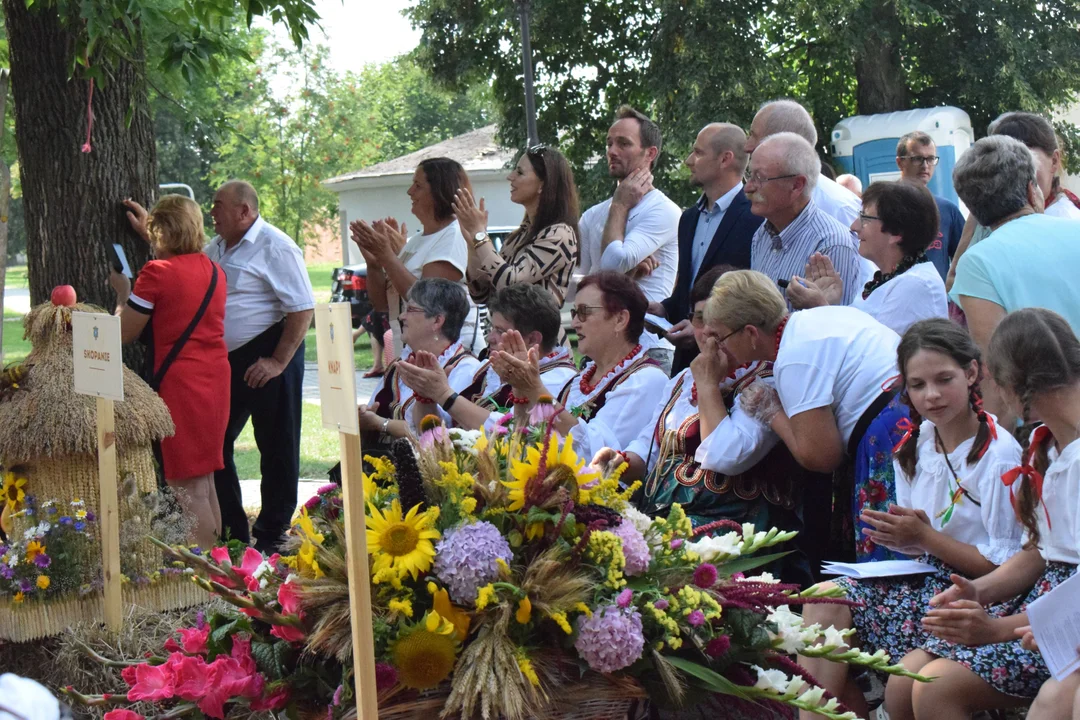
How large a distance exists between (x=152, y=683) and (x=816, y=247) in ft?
9.89

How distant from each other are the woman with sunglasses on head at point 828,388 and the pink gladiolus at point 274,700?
1804 millimetres

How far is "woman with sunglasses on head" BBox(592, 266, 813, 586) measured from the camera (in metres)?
3.59

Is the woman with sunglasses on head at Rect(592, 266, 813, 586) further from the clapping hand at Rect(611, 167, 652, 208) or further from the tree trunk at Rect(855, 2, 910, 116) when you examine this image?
the tree trunk at Rect(855, 2, 910, 116)

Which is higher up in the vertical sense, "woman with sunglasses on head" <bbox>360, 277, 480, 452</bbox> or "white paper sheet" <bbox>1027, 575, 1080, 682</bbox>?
"woman with sunglasses on head" <bbox>360, 277, 480, 452</bbox>

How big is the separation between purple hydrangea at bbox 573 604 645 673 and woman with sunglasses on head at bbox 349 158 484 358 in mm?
3476

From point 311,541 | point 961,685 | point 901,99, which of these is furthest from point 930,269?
point 901,99

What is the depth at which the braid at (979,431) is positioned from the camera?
10.3 ft

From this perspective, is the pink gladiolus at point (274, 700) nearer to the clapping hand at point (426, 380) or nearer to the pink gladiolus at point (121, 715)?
the pink gladiolus at point (121, 715)

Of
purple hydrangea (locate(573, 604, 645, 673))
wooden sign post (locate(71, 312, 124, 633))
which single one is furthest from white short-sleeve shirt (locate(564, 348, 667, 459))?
purple hydrangea (locate(573, 604, 645, 673))

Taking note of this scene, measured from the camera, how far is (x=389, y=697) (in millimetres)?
2191

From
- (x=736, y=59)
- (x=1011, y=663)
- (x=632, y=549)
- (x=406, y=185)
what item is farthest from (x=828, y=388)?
(x=406, y=185)

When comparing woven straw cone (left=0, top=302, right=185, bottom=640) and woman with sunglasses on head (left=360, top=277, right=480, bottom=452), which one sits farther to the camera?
woman with sunglasses on head (left=360, top=277, right=480, bottom=452)

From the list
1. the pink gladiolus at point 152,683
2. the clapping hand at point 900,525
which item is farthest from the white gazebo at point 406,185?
the pink gladiolus at point 152,683

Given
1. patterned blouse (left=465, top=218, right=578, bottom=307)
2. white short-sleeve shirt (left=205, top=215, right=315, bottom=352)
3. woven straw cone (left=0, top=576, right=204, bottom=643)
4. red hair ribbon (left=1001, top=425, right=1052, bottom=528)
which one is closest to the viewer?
red hair ribbon (left=1001, top=425, right=1052, bottom=528)
